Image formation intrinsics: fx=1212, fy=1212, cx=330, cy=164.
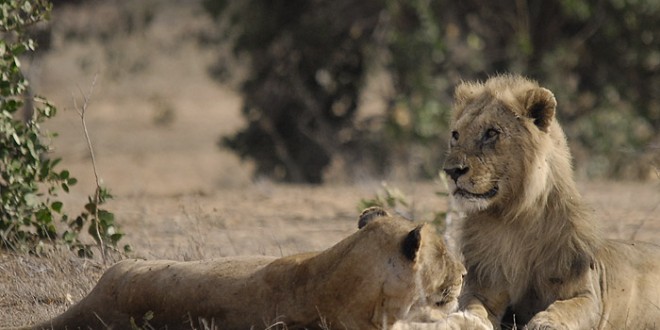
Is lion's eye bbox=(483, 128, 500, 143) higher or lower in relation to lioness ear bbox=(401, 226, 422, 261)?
higher

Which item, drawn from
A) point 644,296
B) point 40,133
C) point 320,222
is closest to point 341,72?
point 320,222

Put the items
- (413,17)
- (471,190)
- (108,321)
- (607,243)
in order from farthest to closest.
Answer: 1. (413,17)
2. (607,243)
3. (471,190)
4. (108,321)

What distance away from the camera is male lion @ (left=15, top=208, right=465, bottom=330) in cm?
419

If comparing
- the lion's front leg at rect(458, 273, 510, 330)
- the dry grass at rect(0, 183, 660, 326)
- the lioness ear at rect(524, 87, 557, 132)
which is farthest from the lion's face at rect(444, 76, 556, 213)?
the dry grass at rect(0, 183, 660, 326)

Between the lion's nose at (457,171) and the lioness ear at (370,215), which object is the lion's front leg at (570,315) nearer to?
the lion's nose at (457,171)

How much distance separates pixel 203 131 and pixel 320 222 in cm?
1307

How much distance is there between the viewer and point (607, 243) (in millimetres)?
5449

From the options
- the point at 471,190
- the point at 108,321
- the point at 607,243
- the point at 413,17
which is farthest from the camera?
the point at 413,17

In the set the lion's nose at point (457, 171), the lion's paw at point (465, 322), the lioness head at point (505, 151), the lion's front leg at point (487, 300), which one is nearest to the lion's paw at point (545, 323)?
the lion's paw at point (465, 322)

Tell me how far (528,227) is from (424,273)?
3.40ft

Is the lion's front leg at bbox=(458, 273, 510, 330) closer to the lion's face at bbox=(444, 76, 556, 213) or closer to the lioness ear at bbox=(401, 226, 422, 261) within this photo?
the lion's face at bbox=(444, 76, 556, 213)

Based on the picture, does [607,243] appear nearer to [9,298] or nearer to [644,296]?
[644,296]

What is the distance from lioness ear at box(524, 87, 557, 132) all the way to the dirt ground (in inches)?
65.4

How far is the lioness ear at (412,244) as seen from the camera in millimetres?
4195
